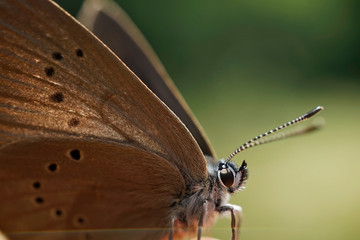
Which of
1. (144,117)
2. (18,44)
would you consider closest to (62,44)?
(18,44)

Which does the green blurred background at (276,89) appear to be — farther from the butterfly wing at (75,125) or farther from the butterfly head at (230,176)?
the butterfly wing at (75,125)

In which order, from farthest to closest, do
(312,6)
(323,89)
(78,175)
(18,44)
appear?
(312,6)
(323,89)
(78,175)
(18,44)

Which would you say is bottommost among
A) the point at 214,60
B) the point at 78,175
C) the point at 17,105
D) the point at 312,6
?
the point at 78,175

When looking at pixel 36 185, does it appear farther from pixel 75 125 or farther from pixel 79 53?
pixel 79 53

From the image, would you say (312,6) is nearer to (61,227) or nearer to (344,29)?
(344,29)

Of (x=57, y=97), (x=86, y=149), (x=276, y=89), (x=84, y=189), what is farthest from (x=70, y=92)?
(x=276, y=89)

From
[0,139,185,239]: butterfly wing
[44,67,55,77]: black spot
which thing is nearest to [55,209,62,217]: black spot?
[0,139,185,239]: butterfly wing

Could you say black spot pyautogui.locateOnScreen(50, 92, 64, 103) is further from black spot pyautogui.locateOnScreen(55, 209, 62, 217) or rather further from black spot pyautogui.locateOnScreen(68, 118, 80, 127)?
black spot pyautogui.locateOnScreen(55, 209, 62, 217)

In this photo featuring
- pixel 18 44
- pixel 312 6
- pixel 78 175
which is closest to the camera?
pixel 18 44
